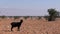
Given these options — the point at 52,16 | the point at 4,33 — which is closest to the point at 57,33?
the point at 4,33

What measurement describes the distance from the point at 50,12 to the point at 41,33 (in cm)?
3743

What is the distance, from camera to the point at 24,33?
18031mm

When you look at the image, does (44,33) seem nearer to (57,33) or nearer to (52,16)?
(57,33)

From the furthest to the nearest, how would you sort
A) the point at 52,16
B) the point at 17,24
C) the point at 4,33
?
the point at 52,16, the point at 17,24, the point at 4,33

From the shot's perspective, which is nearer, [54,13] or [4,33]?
[4,33]

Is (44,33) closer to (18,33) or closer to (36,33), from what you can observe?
(36,33)

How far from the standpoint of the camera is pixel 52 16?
2125 inches

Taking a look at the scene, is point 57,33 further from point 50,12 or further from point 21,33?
point 50,12

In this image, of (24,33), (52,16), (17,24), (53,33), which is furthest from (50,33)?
(52,16)

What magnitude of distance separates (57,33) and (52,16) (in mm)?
35462

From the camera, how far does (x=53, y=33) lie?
18.7 m

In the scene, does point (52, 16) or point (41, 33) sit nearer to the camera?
point (41, 33)

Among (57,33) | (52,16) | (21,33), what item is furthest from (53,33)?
(52,16)

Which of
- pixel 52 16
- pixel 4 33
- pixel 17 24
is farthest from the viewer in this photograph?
pixel 52 16
